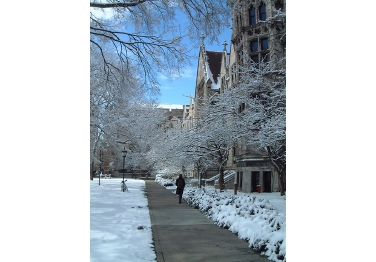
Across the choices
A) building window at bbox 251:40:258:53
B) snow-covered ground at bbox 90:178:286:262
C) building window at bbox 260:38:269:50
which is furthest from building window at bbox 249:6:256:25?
snow-covered ground at bbox 90:178:286:262

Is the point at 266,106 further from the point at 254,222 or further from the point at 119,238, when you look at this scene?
Result: the point at 119,238

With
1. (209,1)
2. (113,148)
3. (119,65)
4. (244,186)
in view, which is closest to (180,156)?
(244,186)

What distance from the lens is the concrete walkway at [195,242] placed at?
6011 millimetres

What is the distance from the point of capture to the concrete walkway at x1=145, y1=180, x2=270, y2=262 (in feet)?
19.7

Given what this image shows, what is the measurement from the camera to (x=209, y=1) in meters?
5.88

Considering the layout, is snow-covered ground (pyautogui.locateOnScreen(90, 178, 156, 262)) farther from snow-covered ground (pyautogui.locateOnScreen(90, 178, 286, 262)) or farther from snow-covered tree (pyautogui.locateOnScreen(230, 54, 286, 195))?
snow-covered tree (pyautogui.locateOnScreen(230, 54, 286, 195))

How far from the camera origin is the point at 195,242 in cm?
727

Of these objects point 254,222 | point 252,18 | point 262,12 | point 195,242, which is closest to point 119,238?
point 195,242

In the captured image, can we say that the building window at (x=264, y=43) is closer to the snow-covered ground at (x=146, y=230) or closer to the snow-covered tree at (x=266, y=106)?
the snow-covered tree at (x=266, y=106)

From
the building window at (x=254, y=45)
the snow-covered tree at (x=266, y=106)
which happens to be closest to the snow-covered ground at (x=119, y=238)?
the snow-covered tree at (x=266, y=106)
